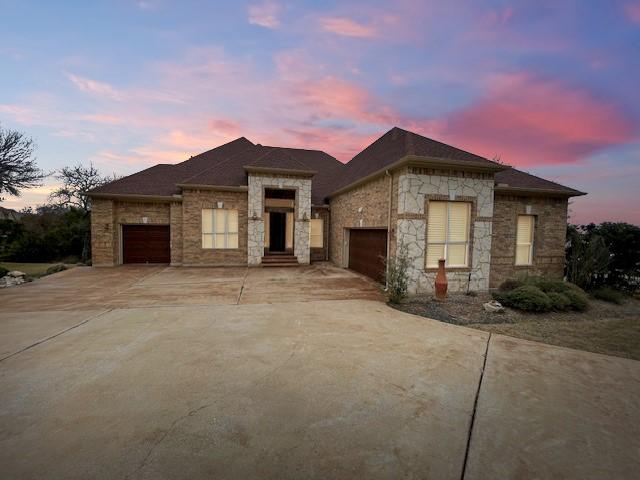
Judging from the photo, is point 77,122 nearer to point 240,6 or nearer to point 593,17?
point 240,6

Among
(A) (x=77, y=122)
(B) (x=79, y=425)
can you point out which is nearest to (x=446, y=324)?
(B) (x=79, y=425)

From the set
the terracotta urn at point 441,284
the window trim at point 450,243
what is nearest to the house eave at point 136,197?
the window trim at point 450,243

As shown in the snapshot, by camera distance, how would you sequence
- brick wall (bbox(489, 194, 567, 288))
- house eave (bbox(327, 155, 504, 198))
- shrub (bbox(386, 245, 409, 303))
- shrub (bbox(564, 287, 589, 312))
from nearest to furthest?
shrub (bbox(564, 287, 589, 312)) → shrub (bbox(386, 245, 409, 303)) → house eave (bbox(327, 155, 504, 198)) → brick wall (bbox(489, 194, 567, 288))

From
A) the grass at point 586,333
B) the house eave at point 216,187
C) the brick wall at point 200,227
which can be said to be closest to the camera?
the grass at point 586,333

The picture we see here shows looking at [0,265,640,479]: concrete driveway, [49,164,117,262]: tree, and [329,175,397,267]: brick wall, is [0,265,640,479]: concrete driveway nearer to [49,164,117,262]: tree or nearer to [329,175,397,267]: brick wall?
[329,175,397,267]: brick wall

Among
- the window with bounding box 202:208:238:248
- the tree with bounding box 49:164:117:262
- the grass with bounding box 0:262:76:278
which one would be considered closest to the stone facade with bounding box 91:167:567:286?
the window with bounding box 202:208:238:248

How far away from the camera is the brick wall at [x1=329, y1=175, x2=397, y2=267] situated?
1002cm

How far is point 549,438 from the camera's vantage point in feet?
8.37

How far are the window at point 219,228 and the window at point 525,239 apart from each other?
1311 centimetres

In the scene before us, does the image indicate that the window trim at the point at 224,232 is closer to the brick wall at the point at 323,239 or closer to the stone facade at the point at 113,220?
the stone facade at the point at 113,220

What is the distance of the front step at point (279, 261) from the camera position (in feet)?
46.3

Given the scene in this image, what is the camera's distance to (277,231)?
17969 mm

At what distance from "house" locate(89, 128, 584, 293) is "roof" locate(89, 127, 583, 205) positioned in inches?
2.6

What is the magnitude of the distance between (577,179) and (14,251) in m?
31.9
